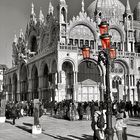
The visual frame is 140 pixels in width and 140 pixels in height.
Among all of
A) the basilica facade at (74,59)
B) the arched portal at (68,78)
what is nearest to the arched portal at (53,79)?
the basilica facade at (74,59)

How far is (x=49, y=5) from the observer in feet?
192

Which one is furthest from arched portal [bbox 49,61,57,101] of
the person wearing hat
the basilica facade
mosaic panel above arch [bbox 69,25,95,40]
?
the person wearing hat

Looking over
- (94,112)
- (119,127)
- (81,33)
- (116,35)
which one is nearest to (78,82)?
(81,33)

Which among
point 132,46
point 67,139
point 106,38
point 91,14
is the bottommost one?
point 67,139

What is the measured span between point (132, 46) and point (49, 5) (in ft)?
60.9

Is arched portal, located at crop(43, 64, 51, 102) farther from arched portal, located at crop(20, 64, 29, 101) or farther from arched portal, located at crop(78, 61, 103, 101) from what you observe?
arched portal, located at crop(20, 64, 29, 101)

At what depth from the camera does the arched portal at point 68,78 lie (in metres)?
45.1

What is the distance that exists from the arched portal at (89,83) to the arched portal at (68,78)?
1.41 metres

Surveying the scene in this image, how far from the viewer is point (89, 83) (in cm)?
4628

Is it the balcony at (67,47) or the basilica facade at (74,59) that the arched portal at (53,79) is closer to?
the basilica facade at (74,59)

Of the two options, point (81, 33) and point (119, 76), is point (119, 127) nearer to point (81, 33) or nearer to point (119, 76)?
point (119, 76)

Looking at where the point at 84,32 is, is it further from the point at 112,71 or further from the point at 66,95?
A: the point at 66,95

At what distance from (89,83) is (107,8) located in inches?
886

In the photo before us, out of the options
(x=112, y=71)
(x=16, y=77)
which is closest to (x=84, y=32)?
(x=112, y=71)
